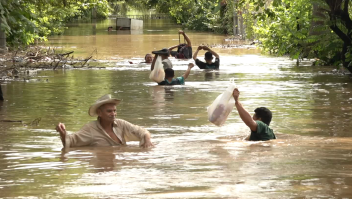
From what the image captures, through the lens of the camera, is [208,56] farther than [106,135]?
Yes

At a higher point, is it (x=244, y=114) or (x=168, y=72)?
(x=244, y=114)

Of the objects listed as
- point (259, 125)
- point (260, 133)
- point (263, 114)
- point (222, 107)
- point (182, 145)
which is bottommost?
point (182, 145)

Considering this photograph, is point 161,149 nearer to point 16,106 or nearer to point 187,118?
point 187,118

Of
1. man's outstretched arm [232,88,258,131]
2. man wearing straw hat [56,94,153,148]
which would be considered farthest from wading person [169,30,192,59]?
man wearing straw hat [56,94,153,148]

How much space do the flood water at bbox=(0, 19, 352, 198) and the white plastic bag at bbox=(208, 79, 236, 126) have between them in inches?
15.7

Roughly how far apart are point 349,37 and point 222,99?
11.7 metres

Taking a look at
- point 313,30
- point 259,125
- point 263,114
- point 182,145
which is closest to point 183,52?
point 313,30

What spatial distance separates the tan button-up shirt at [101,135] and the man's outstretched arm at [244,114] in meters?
1.26

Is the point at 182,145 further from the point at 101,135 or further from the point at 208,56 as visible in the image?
the point at 208,56

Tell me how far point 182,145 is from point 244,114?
4.20 ft

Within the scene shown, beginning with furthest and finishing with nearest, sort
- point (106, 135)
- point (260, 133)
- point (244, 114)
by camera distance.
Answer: point (260, 133) → point (106, 135) → point (244, 114)

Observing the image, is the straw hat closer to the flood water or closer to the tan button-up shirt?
the tan button-up shirt

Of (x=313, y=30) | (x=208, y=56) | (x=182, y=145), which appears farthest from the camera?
(x=208, y=56)

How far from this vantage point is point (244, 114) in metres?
9.49
